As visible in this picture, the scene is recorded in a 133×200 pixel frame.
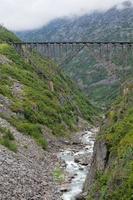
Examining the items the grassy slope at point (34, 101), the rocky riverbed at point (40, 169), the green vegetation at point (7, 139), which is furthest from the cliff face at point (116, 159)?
the grassy slope at point (34, 101)

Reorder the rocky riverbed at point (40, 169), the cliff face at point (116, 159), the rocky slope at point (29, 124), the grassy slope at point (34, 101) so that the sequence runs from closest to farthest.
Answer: the cliff face at point (116, 159), the rocky riverbed at point (40, 169), the rocky slope at point (29, 124), the grassy slope at point (34, 101)

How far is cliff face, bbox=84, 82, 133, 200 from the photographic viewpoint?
39500 millimetres

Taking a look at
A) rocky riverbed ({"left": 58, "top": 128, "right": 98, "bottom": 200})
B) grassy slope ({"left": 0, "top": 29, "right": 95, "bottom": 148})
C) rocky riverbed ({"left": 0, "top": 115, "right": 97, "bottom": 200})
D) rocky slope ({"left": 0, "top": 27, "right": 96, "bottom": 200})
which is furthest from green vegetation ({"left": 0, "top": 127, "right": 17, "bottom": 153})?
grassy slope ({"left": 0, "top": 29, "right": 95, "bottom": 148})

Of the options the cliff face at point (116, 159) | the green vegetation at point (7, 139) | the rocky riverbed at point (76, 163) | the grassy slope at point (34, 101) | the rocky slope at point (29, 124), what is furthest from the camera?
the grassy slope at point (34, 101)

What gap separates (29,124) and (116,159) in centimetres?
5512

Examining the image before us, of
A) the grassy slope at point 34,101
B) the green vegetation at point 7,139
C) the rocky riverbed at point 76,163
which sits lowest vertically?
the rocky riverbed at point 76,163

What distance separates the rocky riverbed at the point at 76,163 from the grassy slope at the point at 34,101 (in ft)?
15.7

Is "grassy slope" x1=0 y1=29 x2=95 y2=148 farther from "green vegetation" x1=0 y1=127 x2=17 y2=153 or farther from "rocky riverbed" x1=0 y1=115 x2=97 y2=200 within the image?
"green vegetation" x1=0 y1=127 x2=17 y2=153

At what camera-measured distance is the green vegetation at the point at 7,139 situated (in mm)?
72938

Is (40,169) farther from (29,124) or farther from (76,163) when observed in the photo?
(29,124)

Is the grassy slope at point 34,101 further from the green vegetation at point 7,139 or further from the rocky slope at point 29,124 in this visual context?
the green vegetation at point 7,139

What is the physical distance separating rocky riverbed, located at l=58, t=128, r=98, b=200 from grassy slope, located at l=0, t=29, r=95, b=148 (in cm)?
478

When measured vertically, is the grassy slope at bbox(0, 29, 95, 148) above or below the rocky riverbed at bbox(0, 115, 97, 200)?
above

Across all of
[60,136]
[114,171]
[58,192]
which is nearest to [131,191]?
[114,171]
